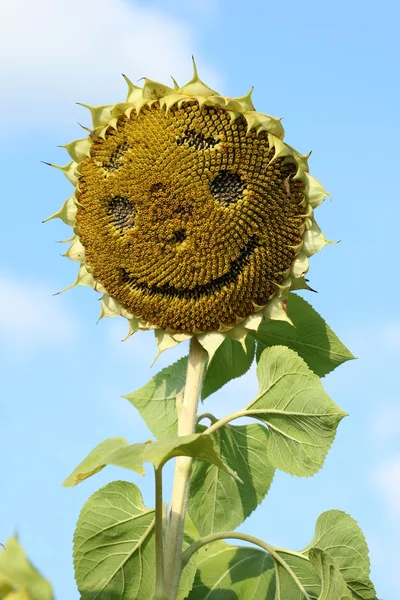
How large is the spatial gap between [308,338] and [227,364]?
38 cm

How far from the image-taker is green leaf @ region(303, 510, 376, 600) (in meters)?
3.64

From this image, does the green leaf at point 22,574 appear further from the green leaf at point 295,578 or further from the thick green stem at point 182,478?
the green leaf at point 295,578

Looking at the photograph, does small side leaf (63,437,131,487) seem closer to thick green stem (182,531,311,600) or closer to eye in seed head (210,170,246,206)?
thick green stem (182,531,311,600)

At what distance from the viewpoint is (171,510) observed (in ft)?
11.0

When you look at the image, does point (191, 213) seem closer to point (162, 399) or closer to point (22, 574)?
point (162, 399)

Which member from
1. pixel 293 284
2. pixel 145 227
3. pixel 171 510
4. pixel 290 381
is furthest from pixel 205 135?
pixel 171 510

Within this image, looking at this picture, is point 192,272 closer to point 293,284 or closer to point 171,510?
point 293,284

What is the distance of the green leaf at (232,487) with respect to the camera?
12.5 ft

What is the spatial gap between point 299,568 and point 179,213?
63.0 inches

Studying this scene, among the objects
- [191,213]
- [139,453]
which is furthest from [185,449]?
[191,213]

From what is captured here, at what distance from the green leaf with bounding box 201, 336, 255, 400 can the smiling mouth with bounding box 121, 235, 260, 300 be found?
495 millimetres

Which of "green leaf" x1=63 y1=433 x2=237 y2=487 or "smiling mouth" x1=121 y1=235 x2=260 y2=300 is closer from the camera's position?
"green leaf" x1=63 y1=433 x2=237 y2=487

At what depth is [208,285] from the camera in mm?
3336

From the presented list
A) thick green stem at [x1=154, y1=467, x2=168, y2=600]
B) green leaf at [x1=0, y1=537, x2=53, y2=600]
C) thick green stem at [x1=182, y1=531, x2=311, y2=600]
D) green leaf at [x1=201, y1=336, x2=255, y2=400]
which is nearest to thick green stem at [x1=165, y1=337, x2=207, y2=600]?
thick green stem at [x1=182, y1=531, x2=311, y2=600]
